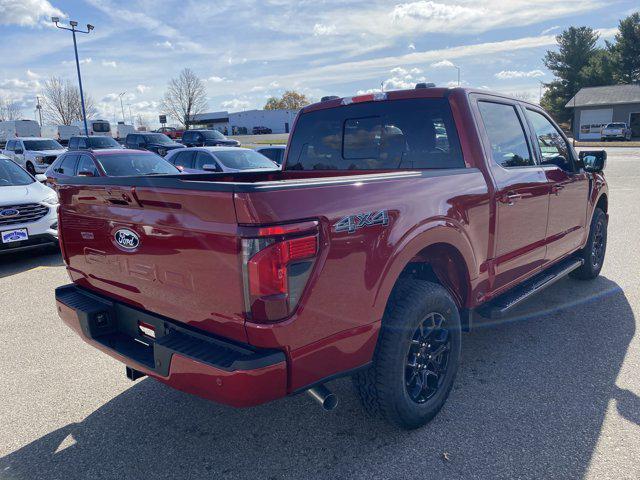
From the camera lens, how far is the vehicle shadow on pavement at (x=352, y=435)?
2.55 metres

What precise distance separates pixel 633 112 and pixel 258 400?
193 feet

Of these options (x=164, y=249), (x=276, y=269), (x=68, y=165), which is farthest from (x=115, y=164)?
(x=276, y=269)

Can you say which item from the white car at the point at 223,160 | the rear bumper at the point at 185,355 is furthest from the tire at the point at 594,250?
the white car at the point at 223,160

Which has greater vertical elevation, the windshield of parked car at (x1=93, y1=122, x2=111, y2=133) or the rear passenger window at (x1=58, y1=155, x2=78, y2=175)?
the windshield of parked car at (x1=93, y1=122, x2=111, y2=133)

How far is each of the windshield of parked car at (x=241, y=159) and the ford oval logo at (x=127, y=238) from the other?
8.85m

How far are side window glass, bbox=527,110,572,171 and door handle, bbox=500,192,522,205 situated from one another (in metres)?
A: 0.85

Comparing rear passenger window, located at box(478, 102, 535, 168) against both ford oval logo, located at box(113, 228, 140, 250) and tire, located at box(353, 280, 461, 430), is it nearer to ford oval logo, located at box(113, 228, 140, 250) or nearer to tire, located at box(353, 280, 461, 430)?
tire, located at box(353, 280, 461, 430)

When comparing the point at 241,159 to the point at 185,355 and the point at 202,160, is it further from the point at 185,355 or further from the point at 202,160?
the point at 185,355

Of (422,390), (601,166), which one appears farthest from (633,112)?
(422,390)

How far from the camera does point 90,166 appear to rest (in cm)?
1015

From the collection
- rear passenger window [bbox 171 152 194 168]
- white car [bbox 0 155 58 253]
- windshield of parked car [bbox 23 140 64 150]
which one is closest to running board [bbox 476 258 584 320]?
white car [bbox 0 155 58 253]

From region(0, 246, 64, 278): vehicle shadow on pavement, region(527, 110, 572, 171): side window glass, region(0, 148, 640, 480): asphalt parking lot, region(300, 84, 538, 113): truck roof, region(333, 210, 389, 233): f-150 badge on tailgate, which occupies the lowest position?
region(0, 246, 64, 278): vehicle shadow on pavement

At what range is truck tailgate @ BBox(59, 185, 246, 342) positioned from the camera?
2.07 metres

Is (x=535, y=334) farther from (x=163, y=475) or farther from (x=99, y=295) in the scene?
(x=99, y=295)
